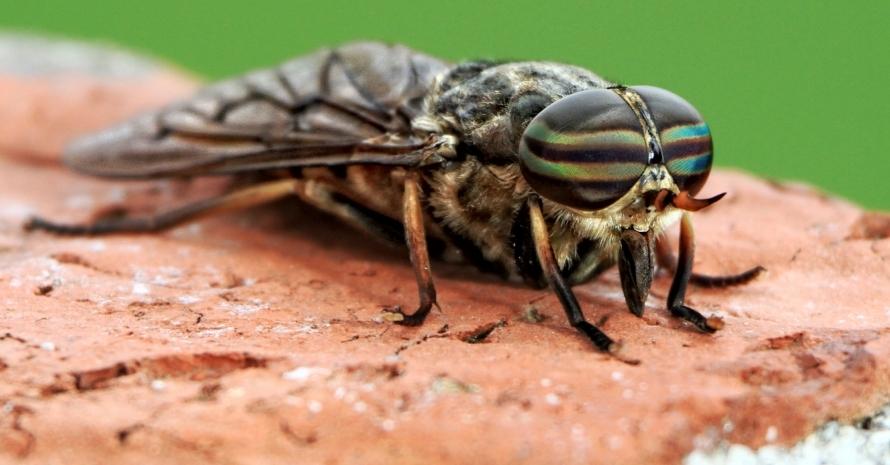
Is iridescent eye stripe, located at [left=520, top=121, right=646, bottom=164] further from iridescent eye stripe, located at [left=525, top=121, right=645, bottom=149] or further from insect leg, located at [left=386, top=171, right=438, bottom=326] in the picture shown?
insect leg, located at [left=386, top=171, right=438, bottom=326]

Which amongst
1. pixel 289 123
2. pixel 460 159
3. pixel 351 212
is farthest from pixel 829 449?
pixel 289 123

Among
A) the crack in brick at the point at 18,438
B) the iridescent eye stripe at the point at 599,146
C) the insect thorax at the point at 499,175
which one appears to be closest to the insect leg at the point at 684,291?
the insect thorax at the point at 499,175

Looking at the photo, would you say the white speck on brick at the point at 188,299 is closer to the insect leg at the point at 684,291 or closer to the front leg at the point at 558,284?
the front leg at the point at 558,284

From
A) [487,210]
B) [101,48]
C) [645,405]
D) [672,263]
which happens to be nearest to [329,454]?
[645,405]

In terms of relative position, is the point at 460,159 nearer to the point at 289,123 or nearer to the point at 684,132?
the point at 684,132

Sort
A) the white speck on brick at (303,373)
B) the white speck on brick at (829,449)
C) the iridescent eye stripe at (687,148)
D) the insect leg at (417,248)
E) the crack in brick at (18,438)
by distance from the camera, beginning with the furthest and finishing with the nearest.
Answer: the insect leg at (417,248) < the iridescent eye stripe at (687,148) < the white speck on brick at (303,373) < the white speck on brick at (829,449) < the crack in brick at (18,438)

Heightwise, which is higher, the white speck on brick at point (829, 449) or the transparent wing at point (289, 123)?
the transparent wing at point (289, 123)
